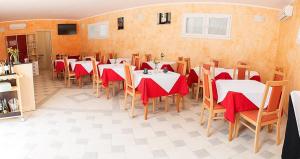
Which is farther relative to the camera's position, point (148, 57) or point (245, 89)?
point (148, 57)

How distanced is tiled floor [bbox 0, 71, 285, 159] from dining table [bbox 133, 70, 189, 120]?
437mm

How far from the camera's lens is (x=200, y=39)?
639cm

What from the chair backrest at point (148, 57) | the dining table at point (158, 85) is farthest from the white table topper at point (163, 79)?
the chair backrest at point (148, 57)

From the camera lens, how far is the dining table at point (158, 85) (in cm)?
372

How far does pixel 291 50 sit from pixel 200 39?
2609 mm

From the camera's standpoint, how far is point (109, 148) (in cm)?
284

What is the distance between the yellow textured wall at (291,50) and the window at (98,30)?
617cm

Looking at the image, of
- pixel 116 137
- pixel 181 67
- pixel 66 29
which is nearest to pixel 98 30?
pixel 66 29

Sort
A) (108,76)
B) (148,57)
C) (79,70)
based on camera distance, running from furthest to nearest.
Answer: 1. (148,57)
2. (79,70)
3. (108,76)

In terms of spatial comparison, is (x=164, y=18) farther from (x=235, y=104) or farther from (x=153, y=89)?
(x=235, y=104)

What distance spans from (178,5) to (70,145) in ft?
17.0

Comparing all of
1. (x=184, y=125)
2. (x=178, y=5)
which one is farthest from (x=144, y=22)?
(x=184, y=125)

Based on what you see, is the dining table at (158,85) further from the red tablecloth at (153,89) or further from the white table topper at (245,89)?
the white table topper at (245,89)

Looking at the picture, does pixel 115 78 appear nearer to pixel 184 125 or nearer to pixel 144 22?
pixel 184 125
